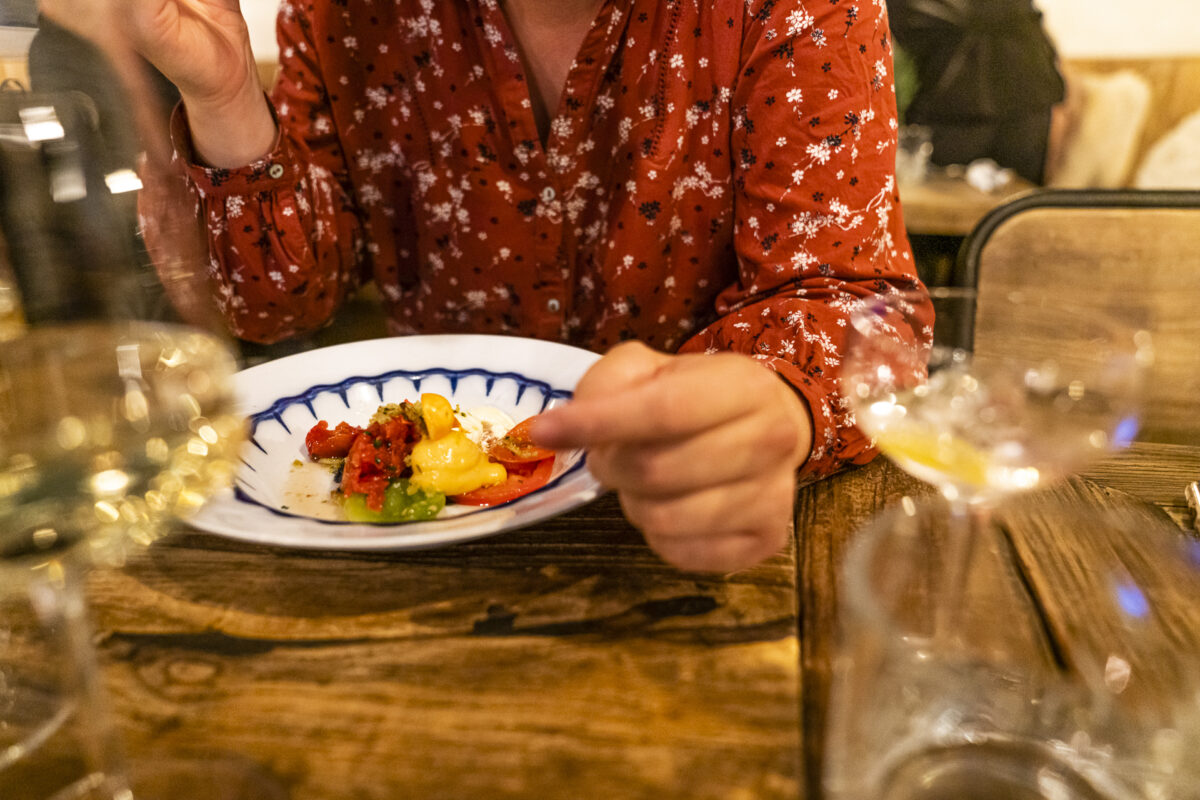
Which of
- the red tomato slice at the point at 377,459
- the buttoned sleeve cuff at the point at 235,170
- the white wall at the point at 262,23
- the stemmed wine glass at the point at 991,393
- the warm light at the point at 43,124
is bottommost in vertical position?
the red tomato slice at the point at 377,459

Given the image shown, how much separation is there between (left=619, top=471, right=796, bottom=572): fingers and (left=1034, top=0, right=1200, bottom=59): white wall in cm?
348

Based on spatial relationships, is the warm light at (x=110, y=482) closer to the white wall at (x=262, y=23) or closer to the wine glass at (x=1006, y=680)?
the wine glass at (x=1006, y=680)

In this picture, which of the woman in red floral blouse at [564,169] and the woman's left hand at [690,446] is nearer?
the woman's left hand at [690,446]

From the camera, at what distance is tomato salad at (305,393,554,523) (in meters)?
0.74

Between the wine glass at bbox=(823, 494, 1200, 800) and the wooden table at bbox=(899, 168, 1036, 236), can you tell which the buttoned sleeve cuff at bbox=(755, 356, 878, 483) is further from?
the wooden table at bbox=(899, 168, 1036, 236)

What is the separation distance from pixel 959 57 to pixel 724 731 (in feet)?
11.2

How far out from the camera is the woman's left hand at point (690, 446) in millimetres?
504

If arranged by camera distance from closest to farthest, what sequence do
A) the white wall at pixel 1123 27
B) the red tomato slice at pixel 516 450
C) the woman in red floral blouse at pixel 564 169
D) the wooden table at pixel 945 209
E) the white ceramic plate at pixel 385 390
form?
1. the white ceramic plate at pixel 385 390
2. the red tomato slice at pixel 516 450
3. the woman in red floral blouse at pixel 564 169
4. the wooden table at pixel 945 209
5. the white wall at pixel 1123 27

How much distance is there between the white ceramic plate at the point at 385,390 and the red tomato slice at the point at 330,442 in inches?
0.7

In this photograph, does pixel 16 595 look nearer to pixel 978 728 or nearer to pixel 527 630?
pixel 527 630

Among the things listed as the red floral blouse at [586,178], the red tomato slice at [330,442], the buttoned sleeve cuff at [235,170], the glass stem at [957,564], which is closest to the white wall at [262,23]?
the red floral blouse at [586,178]

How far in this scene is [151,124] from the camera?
1.82ft

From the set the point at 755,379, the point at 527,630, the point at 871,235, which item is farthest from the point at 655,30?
the point at 527,630

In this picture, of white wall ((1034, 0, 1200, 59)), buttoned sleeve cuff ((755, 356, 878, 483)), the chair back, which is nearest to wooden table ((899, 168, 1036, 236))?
white wall ((1034, 0, 1200, 59))
